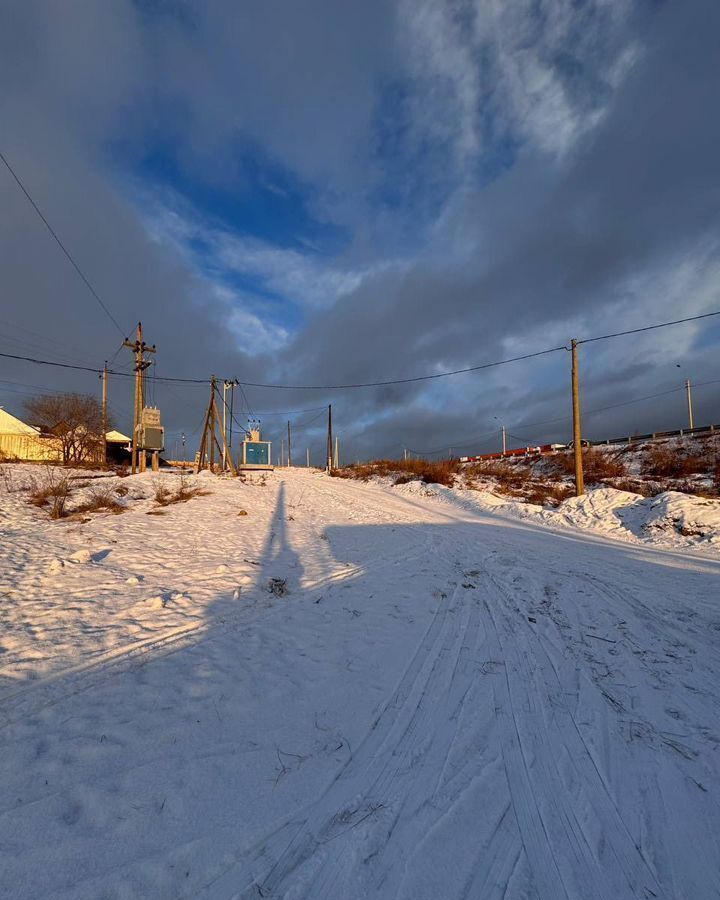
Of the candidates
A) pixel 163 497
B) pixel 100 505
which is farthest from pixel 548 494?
pixel 100 505

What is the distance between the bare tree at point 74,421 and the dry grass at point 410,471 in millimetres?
21109

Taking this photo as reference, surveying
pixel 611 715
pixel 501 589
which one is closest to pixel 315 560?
pixel 501 589

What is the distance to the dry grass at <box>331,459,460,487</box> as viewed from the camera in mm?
25203

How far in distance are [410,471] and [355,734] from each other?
1011 inches

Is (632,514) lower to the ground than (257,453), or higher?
lower

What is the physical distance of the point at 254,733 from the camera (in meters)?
2.98

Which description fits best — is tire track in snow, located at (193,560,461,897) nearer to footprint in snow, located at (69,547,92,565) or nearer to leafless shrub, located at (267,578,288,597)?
leafless shrub, located at (267,578,288,597)

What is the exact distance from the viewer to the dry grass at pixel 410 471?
82.7ft

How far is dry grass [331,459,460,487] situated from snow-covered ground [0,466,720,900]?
18077 millimetres

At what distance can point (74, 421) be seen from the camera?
114 feet

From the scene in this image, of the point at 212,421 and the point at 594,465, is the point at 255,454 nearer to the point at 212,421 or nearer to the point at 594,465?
the point at 212,421

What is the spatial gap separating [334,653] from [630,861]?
2882 millimetres

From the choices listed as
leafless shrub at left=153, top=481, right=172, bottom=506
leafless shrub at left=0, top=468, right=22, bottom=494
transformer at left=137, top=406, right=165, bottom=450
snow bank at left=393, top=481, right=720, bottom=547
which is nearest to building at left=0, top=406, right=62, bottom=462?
transformer at left=137, top=406, right=165, bottom=450

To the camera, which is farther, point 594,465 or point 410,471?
point 410,471
